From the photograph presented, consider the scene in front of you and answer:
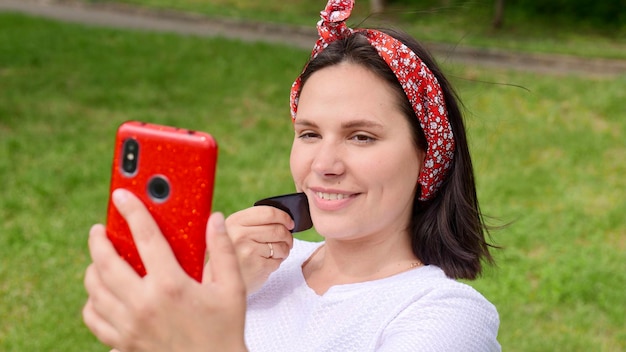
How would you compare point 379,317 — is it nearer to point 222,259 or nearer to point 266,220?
point 266,220

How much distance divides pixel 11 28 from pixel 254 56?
3.54 metres

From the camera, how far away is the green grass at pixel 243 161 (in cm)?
459

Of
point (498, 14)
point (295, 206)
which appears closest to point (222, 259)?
point (295, 206)

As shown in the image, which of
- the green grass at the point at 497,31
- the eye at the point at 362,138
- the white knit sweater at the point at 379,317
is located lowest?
the green grass at the point at 497,31

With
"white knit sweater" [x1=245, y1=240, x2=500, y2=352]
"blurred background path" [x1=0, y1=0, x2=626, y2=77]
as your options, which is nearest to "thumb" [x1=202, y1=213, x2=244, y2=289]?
"white knit sweater" [x1=245, y1=240, x2=500, y2=352]

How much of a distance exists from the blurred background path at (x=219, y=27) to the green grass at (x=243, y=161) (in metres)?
2.39

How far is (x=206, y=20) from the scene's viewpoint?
50.4ft

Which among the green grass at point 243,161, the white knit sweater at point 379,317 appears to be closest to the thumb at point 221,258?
the white knit sweater at point 379,317

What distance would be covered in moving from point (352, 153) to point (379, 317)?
1.20ft

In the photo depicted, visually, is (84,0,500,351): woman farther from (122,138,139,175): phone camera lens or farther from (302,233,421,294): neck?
(122,138,139,175): phone camera lens

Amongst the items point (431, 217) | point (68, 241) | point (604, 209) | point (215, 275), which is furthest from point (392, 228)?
point (604, 209)

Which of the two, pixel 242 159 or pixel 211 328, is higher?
pixel 211 328

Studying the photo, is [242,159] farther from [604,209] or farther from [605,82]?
[605,82]

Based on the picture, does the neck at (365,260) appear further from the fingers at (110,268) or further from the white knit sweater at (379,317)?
the fingers at (110,268)
